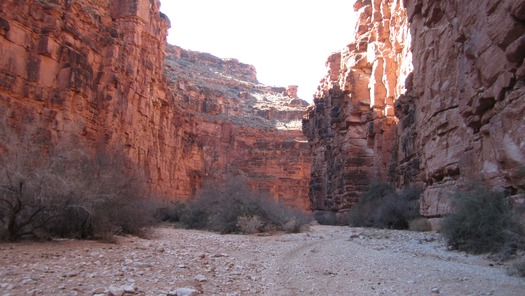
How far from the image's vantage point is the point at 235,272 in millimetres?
6266

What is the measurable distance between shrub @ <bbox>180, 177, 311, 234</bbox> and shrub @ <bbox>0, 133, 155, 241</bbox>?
Answer: 178 inches

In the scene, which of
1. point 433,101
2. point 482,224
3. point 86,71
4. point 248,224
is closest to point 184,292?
point 482,224

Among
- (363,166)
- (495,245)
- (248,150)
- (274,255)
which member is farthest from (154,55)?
(248,150)

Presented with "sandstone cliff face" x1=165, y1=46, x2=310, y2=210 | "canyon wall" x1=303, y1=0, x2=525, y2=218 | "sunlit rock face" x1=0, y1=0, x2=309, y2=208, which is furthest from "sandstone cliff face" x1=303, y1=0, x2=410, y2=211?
"sandstone cliff face" x1=165, y1=46, x2=310, y2=210

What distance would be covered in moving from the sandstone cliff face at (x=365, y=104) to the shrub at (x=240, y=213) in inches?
373

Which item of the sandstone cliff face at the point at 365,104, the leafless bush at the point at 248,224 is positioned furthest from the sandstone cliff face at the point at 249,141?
the leafless bush at the point at 248,224

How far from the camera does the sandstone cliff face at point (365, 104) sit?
966 inches

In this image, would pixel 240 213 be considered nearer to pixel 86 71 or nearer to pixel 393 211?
pixel 393 211

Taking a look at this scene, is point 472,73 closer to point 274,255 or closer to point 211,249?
point 274,255

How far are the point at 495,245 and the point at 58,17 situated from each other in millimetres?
16091

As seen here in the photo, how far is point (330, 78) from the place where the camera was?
3856cm

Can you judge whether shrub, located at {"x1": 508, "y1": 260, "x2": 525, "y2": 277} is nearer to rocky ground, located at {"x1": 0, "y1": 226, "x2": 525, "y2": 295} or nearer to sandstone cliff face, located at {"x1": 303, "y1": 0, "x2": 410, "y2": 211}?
rocky ground, located at {"x1": 0, "y1": 226, "x2": 525, "y2": 295}

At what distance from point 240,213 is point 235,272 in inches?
373

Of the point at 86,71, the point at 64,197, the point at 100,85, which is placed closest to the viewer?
the point at 64,197
